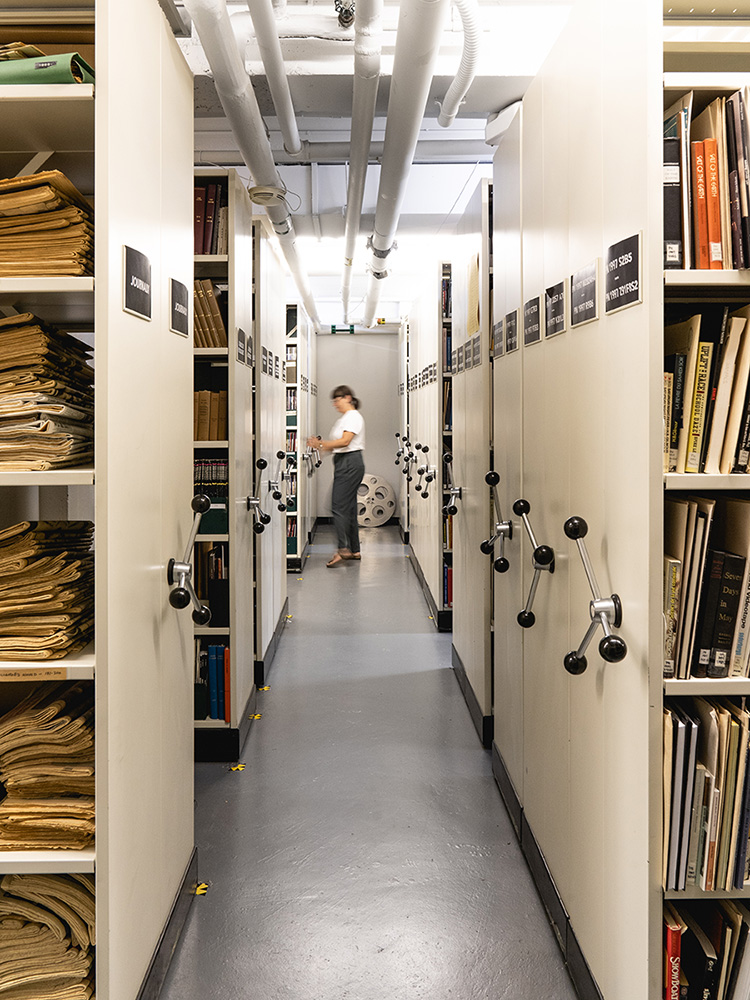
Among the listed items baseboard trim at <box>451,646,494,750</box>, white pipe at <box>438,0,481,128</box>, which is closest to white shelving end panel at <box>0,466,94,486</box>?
white pipe at <box>438,0,481,128</box>

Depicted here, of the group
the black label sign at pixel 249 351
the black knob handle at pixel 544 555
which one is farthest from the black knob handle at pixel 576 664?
the black label sign at pixel 249 351

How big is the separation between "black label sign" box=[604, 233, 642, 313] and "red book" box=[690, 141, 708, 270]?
0.13 m

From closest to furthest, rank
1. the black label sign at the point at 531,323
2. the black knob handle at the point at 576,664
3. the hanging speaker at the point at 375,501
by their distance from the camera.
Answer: the black knob handle at the point at 576,664
the black label sign at the point at 531,323
the hanging speaker at the point at 375,501

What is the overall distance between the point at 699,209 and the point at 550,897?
179 centimetres

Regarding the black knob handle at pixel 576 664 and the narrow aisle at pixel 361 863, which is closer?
the black knob handle at pixel 576 664

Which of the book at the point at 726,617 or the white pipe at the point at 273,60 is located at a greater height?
the white pipe at the point at 273,60

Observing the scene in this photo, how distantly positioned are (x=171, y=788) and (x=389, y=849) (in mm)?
878

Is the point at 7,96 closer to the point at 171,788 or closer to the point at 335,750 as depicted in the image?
the point at 171,788

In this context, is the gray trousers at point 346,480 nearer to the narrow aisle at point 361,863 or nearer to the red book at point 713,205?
the narrow aisle at point 361,863

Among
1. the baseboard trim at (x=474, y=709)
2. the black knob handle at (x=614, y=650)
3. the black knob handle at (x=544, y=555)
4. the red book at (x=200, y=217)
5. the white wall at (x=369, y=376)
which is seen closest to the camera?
the black knob handle at (x=614, y=650)

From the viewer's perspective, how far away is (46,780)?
1606 millimetres

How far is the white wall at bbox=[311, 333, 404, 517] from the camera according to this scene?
1096 cm

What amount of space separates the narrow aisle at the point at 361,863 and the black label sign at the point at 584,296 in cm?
162

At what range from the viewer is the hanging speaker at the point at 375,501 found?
10.8m
